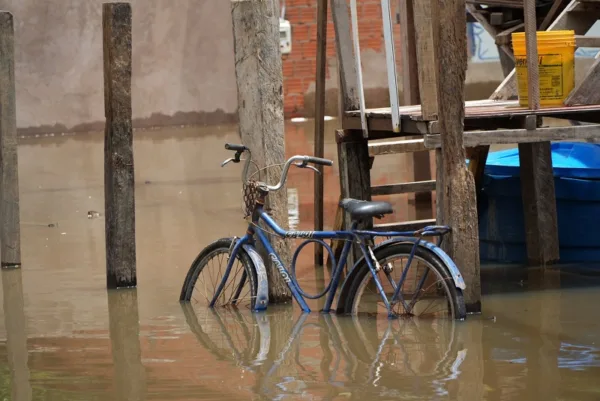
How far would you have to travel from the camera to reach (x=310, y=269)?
357 inches

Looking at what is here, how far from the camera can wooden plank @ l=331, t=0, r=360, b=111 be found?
8.31 m

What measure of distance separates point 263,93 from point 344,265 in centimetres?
124

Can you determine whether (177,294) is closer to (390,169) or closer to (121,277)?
(121,277)

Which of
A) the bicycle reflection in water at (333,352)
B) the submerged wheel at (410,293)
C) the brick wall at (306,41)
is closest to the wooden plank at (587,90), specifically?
the submerged wheel at (410,293)

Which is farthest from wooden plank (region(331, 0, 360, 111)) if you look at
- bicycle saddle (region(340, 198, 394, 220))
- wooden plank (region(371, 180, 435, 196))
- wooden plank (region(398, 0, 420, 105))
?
wooden plank (region(398, 0, 420, 105))

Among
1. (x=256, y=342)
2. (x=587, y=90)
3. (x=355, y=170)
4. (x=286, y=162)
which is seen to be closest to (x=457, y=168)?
(x=286, y=162)

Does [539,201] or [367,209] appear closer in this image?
[367,209]

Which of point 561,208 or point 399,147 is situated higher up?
point 399,147

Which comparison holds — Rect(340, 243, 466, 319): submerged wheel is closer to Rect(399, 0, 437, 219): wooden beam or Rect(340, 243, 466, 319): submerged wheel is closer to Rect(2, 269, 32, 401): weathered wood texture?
Rect(2, 269, 32, 401): weathered wood texture

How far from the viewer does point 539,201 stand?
8.66 metres

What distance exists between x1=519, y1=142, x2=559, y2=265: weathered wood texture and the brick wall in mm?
13669

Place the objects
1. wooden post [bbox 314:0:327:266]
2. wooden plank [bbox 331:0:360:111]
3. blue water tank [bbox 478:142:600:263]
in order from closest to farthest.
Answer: wooden plank [bbox 331:0:360:111], blue water tank [bbox 478:142:600:263], wooden post [bbox 314:0:327:266]

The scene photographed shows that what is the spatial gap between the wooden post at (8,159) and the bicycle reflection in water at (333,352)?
2408mm

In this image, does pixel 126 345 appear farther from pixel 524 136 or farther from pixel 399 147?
pixel 399 147
